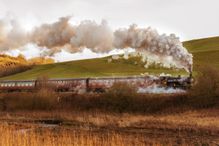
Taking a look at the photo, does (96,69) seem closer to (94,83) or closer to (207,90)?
(94,83)

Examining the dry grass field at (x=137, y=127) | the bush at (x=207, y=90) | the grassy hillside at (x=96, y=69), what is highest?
the grassy hillside at (x=96, y=69)

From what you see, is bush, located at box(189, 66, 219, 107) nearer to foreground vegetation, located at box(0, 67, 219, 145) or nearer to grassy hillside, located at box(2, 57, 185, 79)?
foreground vegetation, located at box(0, 67, 219, 145)

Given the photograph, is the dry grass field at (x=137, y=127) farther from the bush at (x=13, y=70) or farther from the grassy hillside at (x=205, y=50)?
the bush at (x=13, y=70)

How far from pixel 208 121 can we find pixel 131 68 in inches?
1831

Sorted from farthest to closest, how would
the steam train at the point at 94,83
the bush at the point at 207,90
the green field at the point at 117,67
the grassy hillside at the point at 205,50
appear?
1. the grassy hillside at the point at 205,50
2. the green field at the point at 117,67
3. the steam train at the point at 94,83
4. the bush at the point at 207,90

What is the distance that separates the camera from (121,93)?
4291cm

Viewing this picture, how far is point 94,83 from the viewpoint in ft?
176

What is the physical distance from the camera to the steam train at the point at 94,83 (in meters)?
43.7

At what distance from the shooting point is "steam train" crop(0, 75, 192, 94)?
43.7 metres

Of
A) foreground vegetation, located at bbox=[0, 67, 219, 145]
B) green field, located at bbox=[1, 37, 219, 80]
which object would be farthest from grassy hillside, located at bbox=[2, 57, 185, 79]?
foreground vegetation, located at bbox=[0, 67, 219, 145]

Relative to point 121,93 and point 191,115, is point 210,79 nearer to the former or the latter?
point 191,115

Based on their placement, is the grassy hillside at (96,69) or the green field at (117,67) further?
the grassy hillside at (96,69)

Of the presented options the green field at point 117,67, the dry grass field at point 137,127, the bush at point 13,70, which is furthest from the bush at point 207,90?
the bush at point 13,70

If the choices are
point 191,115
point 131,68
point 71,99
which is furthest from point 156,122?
point 131,68
